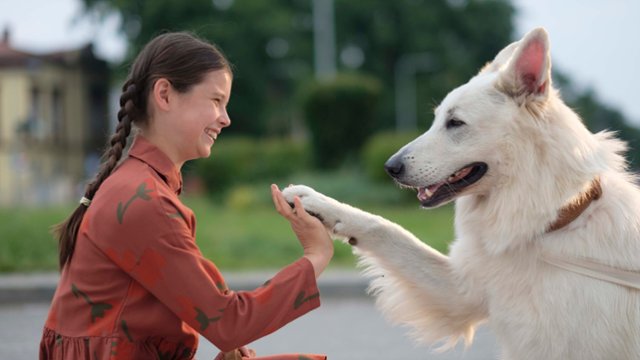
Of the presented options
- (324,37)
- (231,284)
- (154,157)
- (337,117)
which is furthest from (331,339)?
(324,37)

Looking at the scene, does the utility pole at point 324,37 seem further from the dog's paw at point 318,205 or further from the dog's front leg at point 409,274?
the dog's paw at point 318,205

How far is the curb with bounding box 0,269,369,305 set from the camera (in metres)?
8.27

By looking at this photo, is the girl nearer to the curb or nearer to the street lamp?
the curb

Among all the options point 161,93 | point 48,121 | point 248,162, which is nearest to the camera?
point 161,93

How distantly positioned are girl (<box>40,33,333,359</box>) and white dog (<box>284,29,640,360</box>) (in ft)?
2.10

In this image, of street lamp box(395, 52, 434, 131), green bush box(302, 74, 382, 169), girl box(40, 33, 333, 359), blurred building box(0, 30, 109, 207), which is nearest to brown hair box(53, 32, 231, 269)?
girl box(40, 33, 333, 359)

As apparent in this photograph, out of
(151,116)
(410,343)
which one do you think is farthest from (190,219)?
(410,343)

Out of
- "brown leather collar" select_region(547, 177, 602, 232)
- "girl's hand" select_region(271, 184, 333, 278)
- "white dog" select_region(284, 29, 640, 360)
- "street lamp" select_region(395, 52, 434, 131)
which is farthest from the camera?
"street lamp" select_region(395, 52, 434, 131)

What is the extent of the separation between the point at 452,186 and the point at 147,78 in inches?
58.5

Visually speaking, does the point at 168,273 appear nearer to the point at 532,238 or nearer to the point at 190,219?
the point at 190,219

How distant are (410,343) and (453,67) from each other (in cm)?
3596

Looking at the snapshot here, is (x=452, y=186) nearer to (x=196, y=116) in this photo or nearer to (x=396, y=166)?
(x=396, y=166)

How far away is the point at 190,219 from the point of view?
245 centimetres

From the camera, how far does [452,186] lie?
11.2 ft
